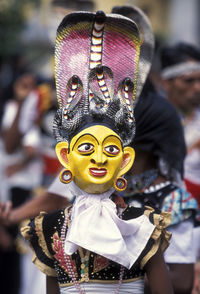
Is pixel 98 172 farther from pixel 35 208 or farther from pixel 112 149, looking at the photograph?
pixel 35 208

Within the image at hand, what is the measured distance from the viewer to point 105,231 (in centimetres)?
300

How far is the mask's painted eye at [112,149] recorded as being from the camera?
310 centimetres

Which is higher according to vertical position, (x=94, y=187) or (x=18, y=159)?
(x=94, y=187)

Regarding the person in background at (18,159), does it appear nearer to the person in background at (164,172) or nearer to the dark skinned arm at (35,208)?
the dark skinned arm at (35,208)

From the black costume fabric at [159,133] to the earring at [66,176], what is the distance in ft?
2.98

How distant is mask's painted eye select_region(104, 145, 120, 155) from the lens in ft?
10.2

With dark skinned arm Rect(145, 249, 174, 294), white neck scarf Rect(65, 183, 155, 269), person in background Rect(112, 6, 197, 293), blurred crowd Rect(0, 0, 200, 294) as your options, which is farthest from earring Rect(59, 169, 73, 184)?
blurred crowd Rect(0, 0, 200, 294)

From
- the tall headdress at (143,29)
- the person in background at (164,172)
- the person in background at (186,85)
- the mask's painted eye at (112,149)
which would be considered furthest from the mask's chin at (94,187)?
the person in background at (186,85)

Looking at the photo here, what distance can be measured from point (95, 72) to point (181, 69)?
8.74ft

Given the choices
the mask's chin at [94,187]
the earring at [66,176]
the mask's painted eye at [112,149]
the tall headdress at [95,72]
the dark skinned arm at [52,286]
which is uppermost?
the tall headdress at [95,72]

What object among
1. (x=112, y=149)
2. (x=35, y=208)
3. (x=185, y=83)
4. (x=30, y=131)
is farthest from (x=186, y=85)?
(x=112, y=149)

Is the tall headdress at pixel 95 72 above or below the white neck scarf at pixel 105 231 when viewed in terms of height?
above

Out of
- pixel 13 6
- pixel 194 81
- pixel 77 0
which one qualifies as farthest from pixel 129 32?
pixel 13 6

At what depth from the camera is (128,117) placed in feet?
10.5
